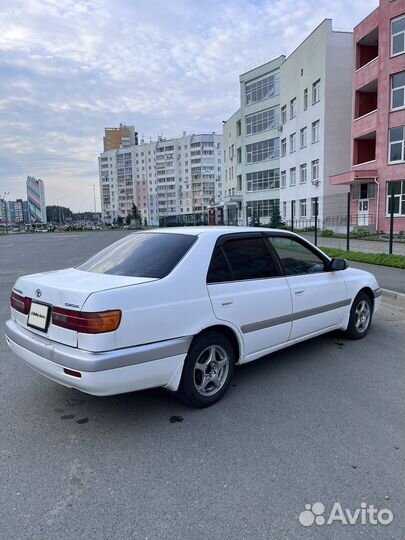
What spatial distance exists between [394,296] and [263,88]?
47.1 meters

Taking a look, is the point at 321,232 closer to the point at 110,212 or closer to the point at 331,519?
the point at 331,519

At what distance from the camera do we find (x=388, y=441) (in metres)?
3.01

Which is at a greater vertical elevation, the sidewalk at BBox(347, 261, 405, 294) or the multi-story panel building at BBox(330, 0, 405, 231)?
the multi-story panel building at BBox(330, 0, 405, 231)

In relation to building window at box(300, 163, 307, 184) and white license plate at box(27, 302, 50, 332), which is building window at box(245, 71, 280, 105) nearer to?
building window at box(300, 163, 307, 184)

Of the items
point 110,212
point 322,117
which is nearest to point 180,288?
point 322,117

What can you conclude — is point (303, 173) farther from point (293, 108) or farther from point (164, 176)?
point (164, 176)

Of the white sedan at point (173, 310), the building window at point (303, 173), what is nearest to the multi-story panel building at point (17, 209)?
the building window at point (303, 173)

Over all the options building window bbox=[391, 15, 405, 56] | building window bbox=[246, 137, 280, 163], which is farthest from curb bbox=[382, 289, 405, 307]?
building window bbox=[246, 137, 280, 163]

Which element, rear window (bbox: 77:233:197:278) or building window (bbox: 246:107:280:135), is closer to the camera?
rear window (bbox: 77:233:197:278)

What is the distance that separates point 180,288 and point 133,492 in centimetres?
153

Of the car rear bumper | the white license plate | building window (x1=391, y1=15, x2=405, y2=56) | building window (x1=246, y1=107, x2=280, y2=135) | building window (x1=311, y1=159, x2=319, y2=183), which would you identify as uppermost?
building window (x1=246, y1=107, x2=280, y2=135)

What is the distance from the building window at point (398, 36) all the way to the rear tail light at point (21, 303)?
27744 mm

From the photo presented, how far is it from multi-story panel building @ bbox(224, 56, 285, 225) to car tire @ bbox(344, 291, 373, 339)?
3928cm

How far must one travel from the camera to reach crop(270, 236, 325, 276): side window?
4.48m
